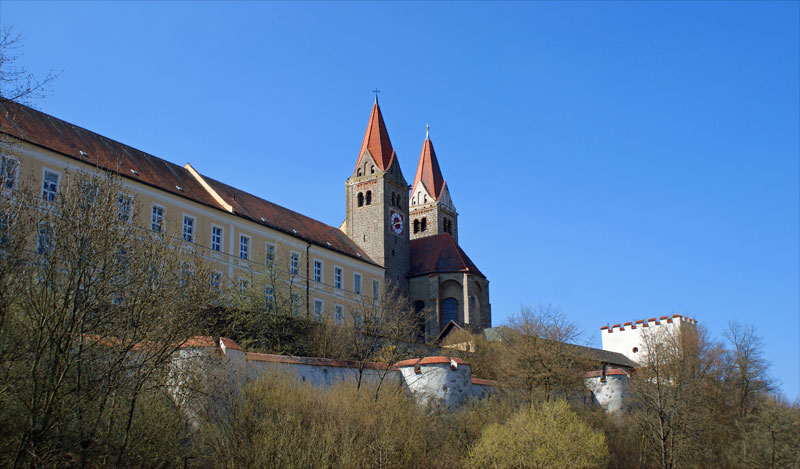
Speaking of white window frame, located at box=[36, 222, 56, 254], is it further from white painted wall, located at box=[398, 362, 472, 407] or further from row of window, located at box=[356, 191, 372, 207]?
row of window, located at box=[356, 191, 372, 207]

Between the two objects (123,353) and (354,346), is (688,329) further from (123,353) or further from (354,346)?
(123,353)

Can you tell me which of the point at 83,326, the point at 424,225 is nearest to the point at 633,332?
the point at 424,225

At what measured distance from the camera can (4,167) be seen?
16875 millimetres

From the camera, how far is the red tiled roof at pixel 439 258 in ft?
207

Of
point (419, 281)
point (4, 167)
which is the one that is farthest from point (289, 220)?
point (4, 167)

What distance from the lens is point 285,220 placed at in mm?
50062

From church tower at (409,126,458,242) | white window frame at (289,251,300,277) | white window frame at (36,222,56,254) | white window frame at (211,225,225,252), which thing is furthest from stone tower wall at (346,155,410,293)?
white window frame at (36,222,56,254)

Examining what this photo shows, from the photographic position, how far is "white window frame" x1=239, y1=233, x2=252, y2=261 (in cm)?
4372

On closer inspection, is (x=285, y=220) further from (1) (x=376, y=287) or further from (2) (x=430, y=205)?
(2) (x=430, y=205)

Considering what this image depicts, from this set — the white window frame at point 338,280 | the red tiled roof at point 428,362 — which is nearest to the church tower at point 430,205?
the white window frame at point 338,280

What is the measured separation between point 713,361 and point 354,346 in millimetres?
25872

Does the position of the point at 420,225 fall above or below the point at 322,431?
above

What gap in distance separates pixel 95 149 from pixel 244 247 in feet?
33.8

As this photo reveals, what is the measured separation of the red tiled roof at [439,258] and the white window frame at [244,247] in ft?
70.3
